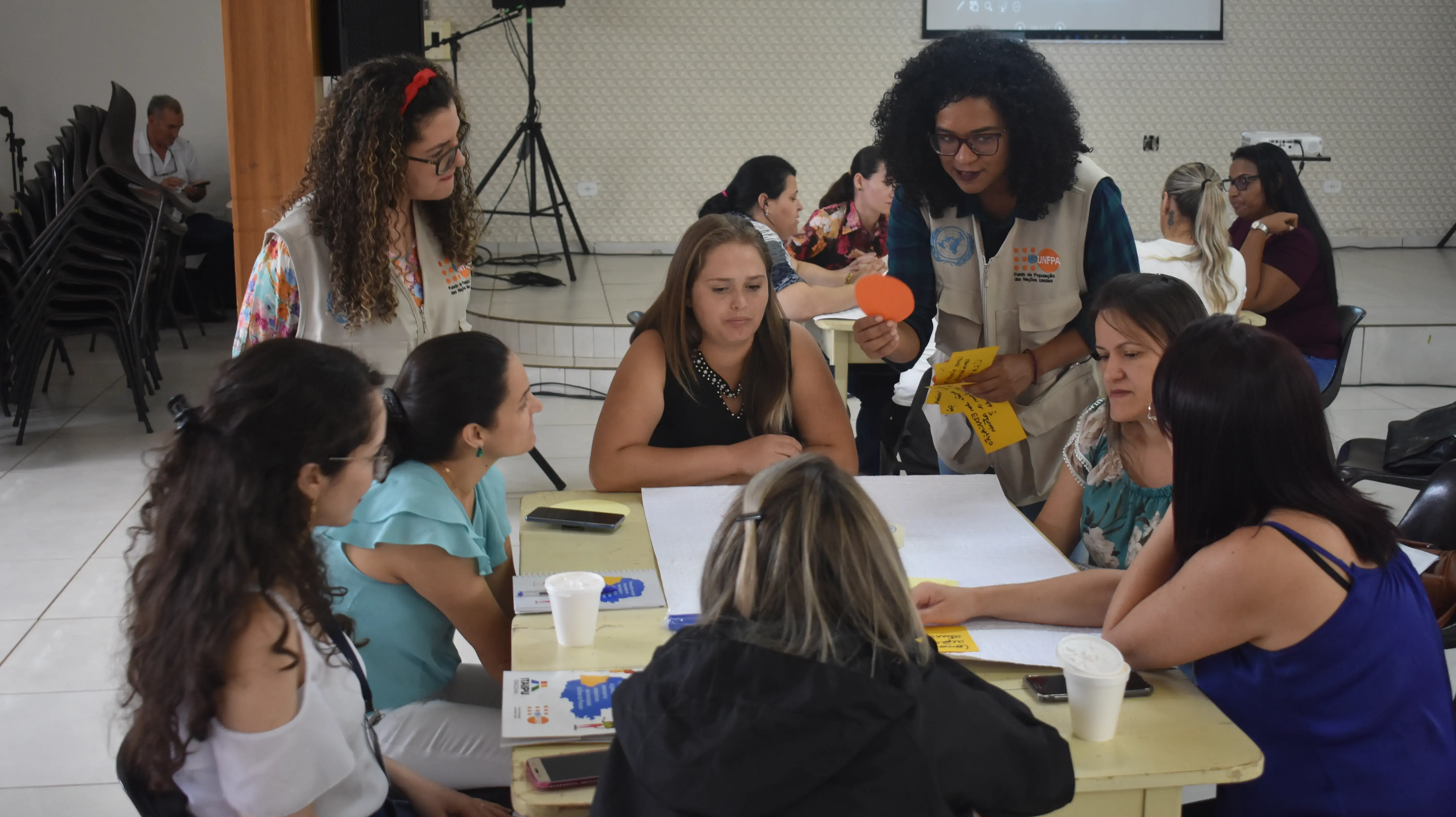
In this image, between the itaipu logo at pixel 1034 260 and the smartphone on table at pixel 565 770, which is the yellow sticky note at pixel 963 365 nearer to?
the itaipu logo at pixel 1034 260

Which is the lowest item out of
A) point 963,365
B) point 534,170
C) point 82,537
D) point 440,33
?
point 82,537

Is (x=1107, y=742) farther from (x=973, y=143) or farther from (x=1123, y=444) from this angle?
(x=973, y=143)

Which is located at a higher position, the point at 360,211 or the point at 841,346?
the point at 360,211

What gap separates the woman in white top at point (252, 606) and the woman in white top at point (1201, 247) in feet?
10.3

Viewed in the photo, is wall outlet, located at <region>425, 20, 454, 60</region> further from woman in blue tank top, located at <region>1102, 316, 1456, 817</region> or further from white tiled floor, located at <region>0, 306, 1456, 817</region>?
woman in blue tank top, located at <region>1102, 316, 1456, 817</region>

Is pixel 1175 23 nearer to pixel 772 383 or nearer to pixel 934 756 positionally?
pixel 772 383

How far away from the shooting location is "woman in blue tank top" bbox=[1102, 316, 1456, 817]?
1.31 m

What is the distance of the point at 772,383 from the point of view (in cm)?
230

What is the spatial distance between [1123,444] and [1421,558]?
46 cm

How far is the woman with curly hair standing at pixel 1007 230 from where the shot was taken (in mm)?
2156

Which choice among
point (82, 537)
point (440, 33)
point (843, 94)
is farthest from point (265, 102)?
point (843, 94)

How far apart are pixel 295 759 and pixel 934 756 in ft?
2.16

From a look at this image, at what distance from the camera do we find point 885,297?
219 centimetres

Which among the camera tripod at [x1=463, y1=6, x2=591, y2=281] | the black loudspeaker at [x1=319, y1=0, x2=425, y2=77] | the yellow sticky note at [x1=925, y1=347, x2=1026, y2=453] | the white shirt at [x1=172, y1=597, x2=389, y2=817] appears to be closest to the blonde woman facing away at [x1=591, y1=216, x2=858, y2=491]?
the yellow sticky note at [x1=925, y1=347, x2=1026, y2=453]
